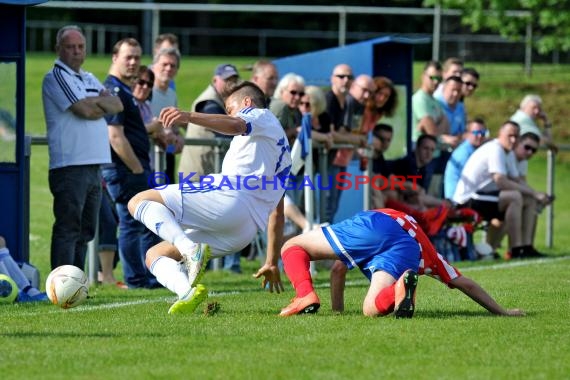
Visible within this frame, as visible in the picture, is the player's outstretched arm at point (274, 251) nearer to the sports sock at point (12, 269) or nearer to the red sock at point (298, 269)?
the red sock at point (298, 269)

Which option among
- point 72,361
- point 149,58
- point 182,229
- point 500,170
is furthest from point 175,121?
point 149,58

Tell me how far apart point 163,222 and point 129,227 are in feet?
11.4

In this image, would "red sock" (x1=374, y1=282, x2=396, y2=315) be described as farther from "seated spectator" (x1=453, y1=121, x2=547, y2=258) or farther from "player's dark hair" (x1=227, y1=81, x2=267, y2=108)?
"seated spectator" (x1=453, y1=121, x2=547, y2=258)

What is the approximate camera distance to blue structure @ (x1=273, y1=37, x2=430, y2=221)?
16062 mm

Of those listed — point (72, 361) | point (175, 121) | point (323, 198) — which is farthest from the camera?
point (323, 198)

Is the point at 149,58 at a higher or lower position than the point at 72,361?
higher

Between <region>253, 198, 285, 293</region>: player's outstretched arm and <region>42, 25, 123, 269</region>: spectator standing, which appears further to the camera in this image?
<region>42, 25, 123, 269</region>: spectator standing

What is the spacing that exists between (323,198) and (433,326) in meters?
6.11

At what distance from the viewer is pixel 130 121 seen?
40.2 feet

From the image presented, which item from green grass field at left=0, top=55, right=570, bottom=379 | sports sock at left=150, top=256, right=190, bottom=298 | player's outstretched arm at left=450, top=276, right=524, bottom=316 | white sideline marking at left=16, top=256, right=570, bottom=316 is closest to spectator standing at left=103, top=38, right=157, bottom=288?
green grass field at left=0, top=55, right=570, bottom=379

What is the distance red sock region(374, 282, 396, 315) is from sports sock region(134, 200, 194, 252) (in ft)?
4.34

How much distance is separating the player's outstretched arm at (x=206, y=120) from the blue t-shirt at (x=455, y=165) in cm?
839

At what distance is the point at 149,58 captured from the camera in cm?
3319

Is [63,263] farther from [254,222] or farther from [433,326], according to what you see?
[433,326]
